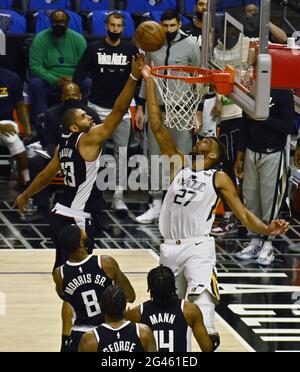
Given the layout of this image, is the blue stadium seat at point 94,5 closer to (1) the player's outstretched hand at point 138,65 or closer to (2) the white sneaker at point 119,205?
(2) the white sneaker at point 119,205

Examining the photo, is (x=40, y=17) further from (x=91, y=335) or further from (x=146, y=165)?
(x=91, y=335)

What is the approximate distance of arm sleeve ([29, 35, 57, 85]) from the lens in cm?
1380

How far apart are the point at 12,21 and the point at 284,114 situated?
4.26 metres

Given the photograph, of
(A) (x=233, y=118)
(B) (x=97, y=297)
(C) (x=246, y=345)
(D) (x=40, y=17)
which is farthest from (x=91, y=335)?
(D) (x=40, y=17)

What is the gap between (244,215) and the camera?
29.1 ft

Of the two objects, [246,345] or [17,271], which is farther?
[17,271]

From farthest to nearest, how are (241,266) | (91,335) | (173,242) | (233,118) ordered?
(233,118)
(241,266)
(173,242)
(91,335)

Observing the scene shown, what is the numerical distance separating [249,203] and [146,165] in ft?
5.99

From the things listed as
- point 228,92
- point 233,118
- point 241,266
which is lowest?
point 241,266

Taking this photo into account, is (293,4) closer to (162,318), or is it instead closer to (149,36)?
(149,36)

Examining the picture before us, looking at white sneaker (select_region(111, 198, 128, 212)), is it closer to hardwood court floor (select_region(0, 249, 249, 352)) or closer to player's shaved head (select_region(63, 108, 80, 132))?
hardwood court floor (select_region(0, 249, 249, 352))

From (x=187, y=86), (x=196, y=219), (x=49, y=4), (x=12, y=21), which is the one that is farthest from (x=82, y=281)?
(x=49, y=4)

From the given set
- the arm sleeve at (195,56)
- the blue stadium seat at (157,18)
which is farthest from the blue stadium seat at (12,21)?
the arm sleeve at (195,56)

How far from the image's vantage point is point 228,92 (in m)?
9.41
